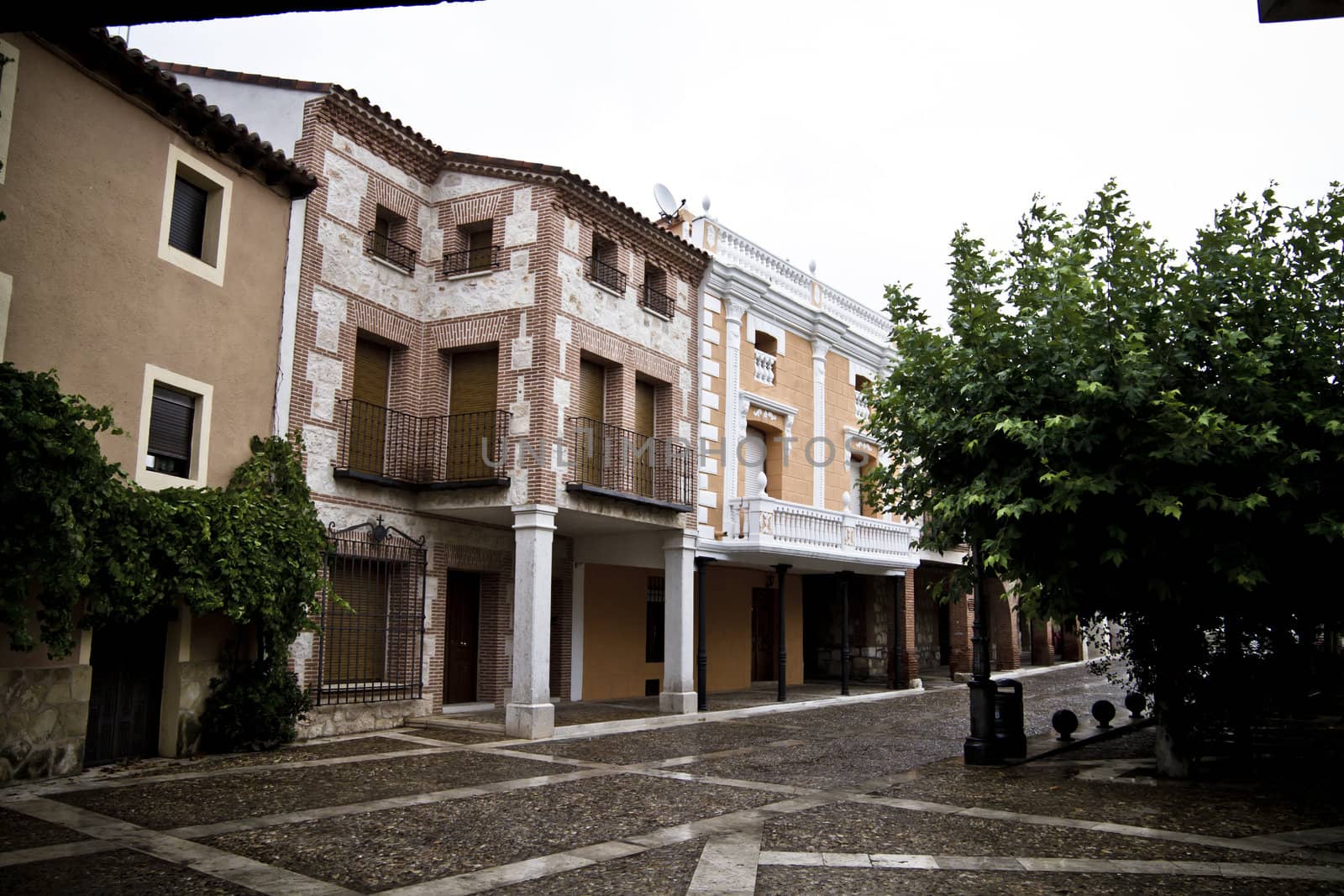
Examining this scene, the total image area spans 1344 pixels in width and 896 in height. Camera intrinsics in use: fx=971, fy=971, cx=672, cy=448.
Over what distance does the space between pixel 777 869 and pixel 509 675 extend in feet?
32.8

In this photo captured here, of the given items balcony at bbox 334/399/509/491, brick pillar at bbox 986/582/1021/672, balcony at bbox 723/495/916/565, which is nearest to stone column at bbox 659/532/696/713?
balcony at bbox 723/495/916/565

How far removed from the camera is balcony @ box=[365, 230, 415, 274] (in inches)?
567

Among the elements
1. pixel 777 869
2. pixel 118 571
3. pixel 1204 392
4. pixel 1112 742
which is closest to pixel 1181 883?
pixel 777 869

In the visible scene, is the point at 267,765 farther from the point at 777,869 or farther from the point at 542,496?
the point at 777,869

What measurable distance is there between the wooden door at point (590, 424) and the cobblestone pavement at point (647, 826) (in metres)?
4.53

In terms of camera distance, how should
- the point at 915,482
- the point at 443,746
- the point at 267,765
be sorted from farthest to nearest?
the point at 443,746 → the point at 915,482 → the point at 267,765

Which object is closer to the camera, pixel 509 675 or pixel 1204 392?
pixel 1204 392

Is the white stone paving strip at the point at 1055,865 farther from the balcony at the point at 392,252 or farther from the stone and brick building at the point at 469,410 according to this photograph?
the balcony at the point at 392,252

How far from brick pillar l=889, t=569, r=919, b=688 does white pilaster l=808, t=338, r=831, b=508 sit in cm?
271

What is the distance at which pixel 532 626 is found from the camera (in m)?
13.1

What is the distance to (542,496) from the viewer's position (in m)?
13.5

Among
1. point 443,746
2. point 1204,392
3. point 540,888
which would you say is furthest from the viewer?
point 443,746

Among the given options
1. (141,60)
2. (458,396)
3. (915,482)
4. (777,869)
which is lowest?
(777,869)

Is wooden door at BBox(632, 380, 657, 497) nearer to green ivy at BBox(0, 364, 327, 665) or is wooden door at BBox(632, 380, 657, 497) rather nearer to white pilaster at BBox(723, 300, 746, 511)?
white pilaster at BBox(723, 300, 746, 511)
